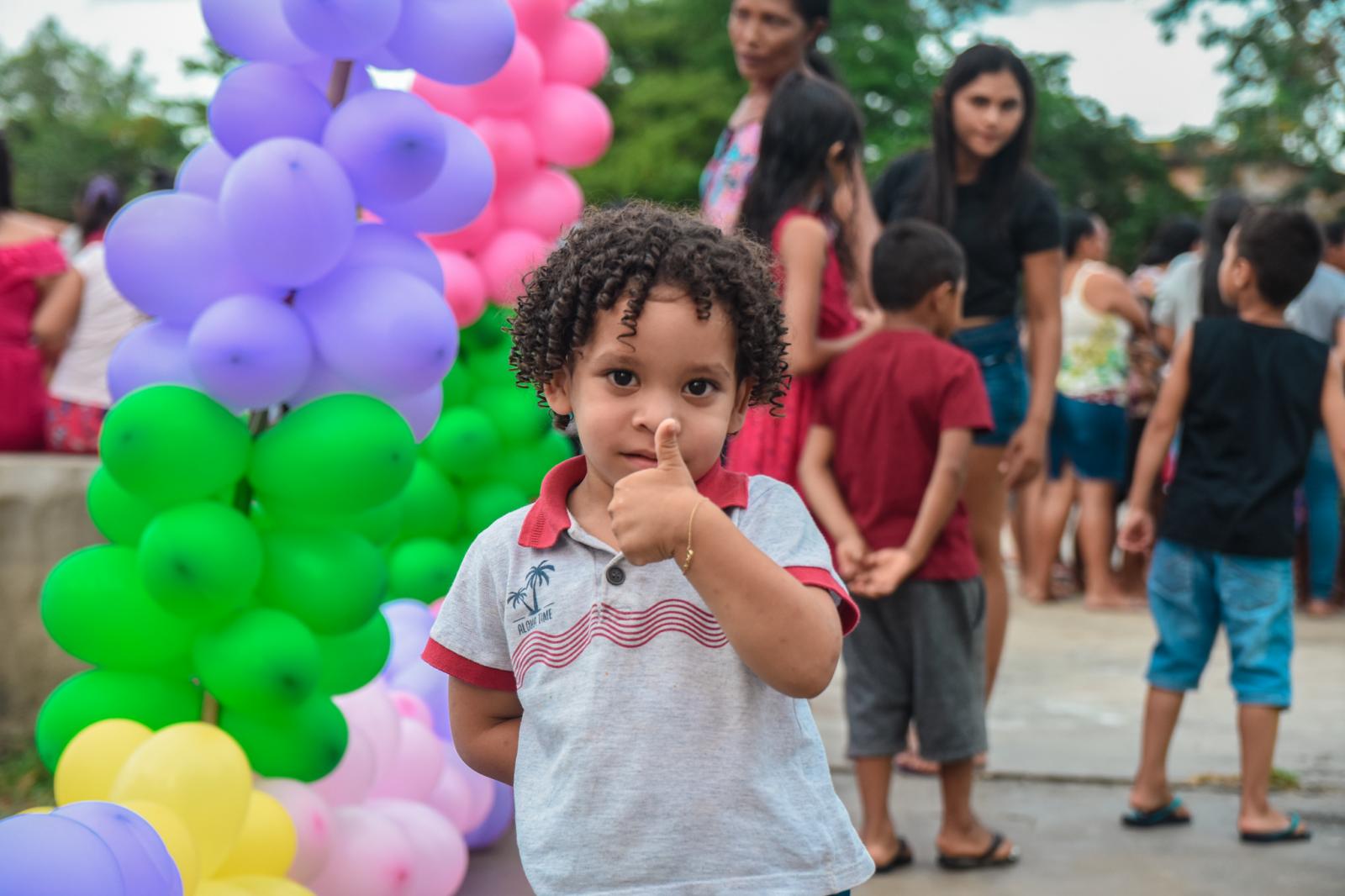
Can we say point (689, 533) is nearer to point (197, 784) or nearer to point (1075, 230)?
point (197, 784)

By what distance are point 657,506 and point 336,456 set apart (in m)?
1.35

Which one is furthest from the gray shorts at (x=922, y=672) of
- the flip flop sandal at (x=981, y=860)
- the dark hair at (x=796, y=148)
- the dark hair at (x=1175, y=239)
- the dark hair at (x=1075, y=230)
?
the dark hair at (x=1175, y=239)

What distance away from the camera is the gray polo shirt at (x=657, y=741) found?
5.19 ft

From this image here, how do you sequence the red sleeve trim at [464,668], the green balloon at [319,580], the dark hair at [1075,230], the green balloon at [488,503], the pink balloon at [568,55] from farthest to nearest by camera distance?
the dark hair at [1075,230], the pink balloon at [568,55], the green balloon at [488,503], the green balloon at [319,580], the red sleeve trim at [464,668]

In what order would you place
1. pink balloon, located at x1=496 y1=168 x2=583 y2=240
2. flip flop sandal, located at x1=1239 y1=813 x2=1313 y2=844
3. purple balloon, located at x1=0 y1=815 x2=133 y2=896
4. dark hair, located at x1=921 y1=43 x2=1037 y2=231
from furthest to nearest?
pink balloon, located at x1=496 y1=168 x2=583 y2=240 < dark hair, located at x1=921 y1=43 x2=1037 y2=231 < flip flop sandal, located at x1=1239 y1=813 x2=1313 y2=844 < purple balloon, located at x1=0 y1=815 x2=133 y2=896

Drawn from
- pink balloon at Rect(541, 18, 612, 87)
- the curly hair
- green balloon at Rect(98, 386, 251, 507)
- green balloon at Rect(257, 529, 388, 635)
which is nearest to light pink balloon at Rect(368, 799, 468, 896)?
green balloon at Rect(257, 529, 388, 635)

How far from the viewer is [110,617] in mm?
2672

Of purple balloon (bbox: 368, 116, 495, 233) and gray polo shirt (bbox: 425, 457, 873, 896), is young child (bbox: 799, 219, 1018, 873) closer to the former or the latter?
purple balloon (bbox: 368, 116, 495, 233)

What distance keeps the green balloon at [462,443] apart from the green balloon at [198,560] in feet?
4.80

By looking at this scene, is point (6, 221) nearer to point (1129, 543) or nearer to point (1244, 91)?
point (1129, 543)

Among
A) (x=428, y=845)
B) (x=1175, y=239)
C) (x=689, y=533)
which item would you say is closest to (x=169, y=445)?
(x=428, y=845)

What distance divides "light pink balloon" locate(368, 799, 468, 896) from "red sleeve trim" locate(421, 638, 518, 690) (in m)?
1.30

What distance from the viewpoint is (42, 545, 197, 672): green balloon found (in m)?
2.68

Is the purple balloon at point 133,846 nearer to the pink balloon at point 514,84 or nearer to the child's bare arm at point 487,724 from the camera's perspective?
the child's bare arm at point 487,724
